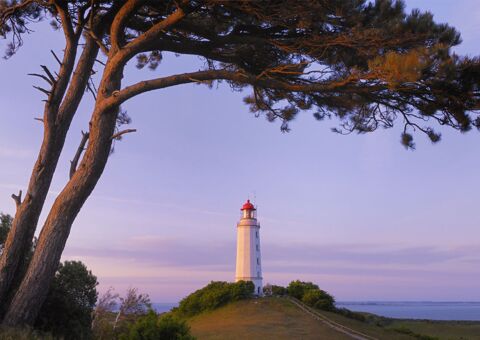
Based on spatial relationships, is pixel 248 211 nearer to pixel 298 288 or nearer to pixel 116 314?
pixel 298 288

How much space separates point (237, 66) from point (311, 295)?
26526 mm

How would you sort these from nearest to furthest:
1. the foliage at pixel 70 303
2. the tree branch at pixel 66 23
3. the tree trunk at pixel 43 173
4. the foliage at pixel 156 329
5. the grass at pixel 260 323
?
the tree trunk at pixel 43 173
the foliage at pixel 70 303
the tree branch at pixel 66 23
the foliage at pixel 156 329
the grass at pixel 260 323

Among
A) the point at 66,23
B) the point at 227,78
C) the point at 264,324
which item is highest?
the point at 66,23

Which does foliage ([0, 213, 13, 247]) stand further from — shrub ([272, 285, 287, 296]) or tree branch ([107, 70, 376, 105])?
shrub ([272, 285, 287, 296])

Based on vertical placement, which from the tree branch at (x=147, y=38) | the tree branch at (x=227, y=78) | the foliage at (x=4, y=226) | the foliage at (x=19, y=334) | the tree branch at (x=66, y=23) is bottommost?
the foliage at (x=19, y=334)

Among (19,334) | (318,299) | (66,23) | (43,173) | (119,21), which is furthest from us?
(318,299)

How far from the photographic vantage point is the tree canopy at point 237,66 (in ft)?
26.2

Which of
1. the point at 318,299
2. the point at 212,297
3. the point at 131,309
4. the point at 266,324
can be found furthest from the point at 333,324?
the point at 131,309

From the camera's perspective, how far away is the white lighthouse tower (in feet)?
119

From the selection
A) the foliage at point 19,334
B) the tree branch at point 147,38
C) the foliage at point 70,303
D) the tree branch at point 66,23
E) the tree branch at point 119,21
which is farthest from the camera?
the tree branch at point 66,23

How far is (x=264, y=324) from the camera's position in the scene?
2555 centimetres

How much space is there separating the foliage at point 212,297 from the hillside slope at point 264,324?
667mm

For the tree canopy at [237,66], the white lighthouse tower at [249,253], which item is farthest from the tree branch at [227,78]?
the white lighthouse tower at [249,253]

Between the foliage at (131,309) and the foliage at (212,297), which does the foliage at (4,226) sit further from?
the foliage at (212,297)
